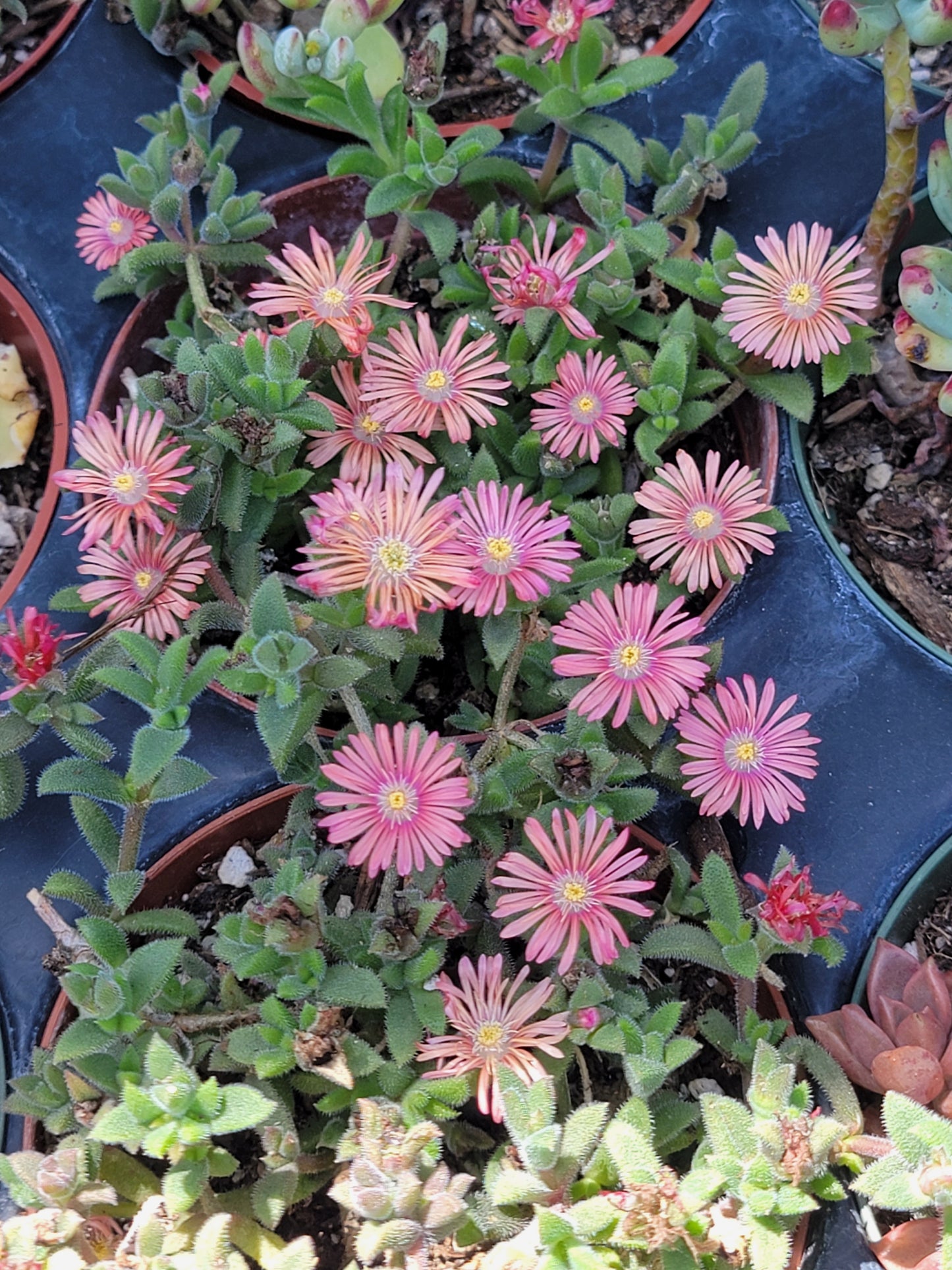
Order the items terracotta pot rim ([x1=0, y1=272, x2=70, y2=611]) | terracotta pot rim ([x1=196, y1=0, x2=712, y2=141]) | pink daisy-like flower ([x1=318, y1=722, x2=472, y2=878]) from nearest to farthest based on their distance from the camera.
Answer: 1. pink daisy-like flower ([x1=318, y1=722, x2=472, y2=878])
2. terracotta pot rim ([x1=0, y1=272, x2=70, y2=611])
3. terracotta pot rim ([x1=196, y1=0, x2=712, y2=141])

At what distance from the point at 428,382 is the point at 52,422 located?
45 cm

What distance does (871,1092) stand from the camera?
862 millimetres

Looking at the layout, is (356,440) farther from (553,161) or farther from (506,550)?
(553,161)

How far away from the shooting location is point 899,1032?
2.68 ft

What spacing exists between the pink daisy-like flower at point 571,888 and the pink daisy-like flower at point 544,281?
0.41 metres

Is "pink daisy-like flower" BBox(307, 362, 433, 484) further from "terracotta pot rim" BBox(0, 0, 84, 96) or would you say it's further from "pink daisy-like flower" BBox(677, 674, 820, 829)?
"terracotta pot rim" BBox(0, 0, 84, 96)

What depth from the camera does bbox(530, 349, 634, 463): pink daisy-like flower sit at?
90cm

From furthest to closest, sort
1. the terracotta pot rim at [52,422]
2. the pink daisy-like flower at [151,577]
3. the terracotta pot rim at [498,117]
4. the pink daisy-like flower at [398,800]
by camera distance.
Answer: the terracotta pot rim at [498,117] < the terracotta pot rim at [52,422] < the pink daisy-like flower at [151,577] < the pink daisy-like flower at [398,800]

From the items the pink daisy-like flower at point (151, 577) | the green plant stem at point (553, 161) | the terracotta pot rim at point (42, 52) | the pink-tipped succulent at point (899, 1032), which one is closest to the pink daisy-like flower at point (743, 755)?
the pink-tipped succulent at point (899, 1032)

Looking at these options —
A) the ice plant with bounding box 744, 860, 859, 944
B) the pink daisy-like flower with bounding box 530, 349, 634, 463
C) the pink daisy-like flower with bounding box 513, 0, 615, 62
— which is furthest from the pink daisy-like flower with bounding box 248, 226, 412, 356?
the ice plant with bounding box 744, 860, 859, 944

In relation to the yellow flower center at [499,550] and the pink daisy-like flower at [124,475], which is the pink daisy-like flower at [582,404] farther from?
the pink daisy-like flower at [124,475]

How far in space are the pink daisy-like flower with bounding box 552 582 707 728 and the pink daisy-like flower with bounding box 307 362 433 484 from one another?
0.69 feet

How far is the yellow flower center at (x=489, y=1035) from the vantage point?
0.75m

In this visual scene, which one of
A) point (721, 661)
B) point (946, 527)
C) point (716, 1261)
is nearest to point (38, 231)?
point (721, 661)
